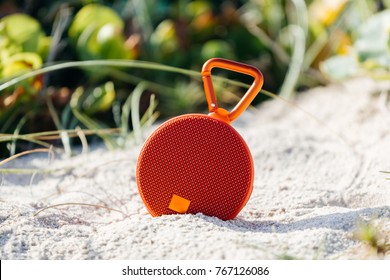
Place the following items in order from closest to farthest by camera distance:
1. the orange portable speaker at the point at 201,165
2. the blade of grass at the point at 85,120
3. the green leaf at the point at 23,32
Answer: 1. the orange portable speaker at the point at 201,165
2. the blade of grass at the point at 85,120
3. the green leaf at the point at 23,32

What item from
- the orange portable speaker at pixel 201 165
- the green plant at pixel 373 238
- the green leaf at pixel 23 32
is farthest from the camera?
the green leaf at pixel 23 32

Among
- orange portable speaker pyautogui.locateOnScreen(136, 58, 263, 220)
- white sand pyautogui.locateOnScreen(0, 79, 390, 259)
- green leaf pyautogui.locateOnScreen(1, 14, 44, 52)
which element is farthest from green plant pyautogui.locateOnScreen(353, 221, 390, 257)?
green leaf pyautogui.locateOnScreen(1, 14, 44, 52)

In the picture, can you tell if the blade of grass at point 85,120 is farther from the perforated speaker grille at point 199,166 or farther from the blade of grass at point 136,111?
the perforated speaker grille at point 199,166

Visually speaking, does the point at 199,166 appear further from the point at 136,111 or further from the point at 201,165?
the point at 136,111

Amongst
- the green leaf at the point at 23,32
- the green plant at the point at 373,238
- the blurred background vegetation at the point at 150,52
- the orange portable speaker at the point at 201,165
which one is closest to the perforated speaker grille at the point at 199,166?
the orange portable speaker at the point at 201,165

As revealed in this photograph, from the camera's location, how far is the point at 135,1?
2.01 metres

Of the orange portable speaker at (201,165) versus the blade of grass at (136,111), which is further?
the blade of grass at (136,111)

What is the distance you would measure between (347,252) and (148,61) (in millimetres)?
1163

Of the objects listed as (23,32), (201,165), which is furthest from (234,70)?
(23,32)

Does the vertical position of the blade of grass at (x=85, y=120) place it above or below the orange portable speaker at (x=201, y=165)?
below

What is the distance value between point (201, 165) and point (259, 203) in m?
0.21

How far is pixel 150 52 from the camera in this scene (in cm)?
198

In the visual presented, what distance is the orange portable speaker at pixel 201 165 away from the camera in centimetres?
108
